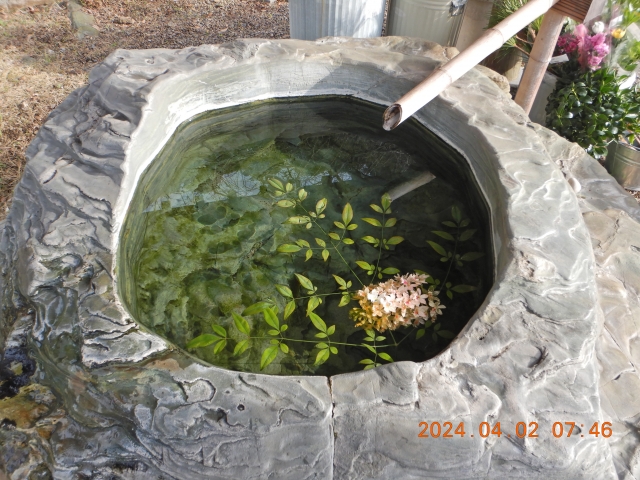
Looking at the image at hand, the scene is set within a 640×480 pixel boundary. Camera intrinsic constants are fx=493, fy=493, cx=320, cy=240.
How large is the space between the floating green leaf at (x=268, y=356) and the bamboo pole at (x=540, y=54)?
92.3 inches

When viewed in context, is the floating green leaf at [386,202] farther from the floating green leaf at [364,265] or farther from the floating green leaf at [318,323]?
the floating green leaf at [318,323]

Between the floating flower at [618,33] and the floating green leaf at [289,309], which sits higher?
the floating flower at [618,33]

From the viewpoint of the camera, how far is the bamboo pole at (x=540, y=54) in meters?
2.78

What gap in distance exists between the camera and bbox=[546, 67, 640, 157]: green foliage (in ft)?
10.5

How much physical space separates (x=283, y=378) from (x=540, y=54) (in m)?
2.54

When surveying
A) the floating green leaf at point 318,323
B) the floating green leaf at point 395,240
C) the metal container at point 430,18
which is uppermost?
the metal container at point 430,18

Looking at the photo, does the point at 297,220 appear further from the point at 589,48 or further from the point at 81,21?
the point at 81,21

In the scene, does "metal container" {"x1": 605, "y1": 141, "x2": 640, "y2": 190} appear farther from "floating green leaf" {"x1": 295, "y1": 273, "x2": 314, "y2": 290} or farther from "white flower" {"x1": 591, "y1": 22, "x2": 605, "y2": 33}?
"floating green leaf" {"x1": 295, "y1": 273, "x2": 314, "y2": 290}

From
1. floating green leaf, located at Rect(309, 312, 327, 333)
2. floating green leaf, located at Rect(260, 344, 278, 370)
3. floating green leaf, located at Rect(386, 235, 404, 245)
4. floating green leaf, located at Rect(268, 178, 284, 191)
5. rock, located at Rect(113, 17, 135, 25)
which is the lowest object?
floating green leaf, located at Rect(260, 344, 278, 370)

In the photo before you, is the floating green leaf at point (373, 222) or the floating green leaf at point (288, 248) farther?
the floating green leaf at point (373, 222)

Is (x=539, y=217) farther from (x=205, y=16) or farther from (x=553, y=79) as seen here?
(x=205, y=16)

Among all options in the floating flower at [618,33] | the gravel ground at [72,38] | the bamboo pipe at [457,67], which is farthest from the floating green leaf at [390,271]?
the gravel ground at [72,38]

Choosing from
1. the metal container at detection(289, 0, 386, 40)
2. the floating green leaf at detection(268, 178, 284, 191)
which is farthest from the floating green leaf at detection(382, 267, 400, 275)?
the metal container at detection(289, 0, 386, 40)
